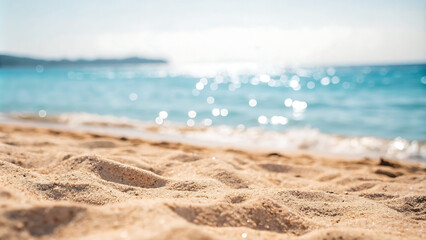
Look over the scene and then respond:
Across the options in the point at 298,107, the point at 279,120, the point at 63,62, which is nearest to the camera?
the point at 279,120

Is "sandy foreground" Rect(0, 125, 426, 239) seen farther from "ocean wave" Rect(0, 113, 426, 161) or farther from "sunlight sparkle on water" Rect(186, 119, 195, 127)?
"sunlight sparkle on water" Rect(186, 119, 195, 127)

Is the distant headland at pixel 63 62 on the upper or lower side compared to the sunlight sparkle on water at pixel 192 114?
upper

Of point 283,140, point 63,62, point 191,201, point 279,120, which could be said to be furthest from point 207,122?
point 63,62

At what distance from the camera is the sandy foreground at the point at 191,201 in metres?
1.77

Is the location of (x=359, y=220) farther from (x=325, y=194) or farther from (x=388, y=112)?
(x=388, y=112)

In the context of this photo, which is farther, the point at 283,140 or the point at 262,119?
the point at 262,119

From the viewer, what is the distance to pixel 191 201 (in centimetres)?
238

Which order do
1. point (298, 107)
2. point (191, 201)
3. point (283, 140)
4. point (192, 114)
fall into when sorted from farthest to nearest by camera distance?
1. point (298, 107)
2. point (192, 114)
3. point (283, 140)
4. point (191, 201)

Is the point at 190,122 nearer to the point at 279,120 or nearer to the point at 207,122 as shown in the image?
the point at 207,122

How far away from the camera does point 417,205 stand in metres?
2.95

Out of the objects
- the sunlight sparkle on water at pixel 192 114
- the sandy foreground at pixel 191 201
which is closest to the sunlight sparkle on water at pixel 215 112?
the sunlight sparkle on water at pixel 192 114

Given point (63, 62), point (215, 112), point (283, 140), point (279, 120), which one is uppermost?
point (63, 62)

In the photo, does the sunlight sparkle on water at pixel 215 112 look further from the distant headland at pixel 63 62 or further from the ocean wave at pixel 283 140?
the distant headland at pixel 63 62

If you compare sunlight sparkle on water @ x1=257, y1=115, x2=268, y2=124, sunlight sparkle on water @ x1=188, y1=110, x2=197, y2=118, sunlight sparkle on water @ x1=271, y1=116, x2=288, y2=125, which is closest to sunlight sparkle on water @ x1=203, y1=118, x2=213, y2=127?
sunlight sparkle on water @ x1=188, y1=110, x2=197, y2=118
